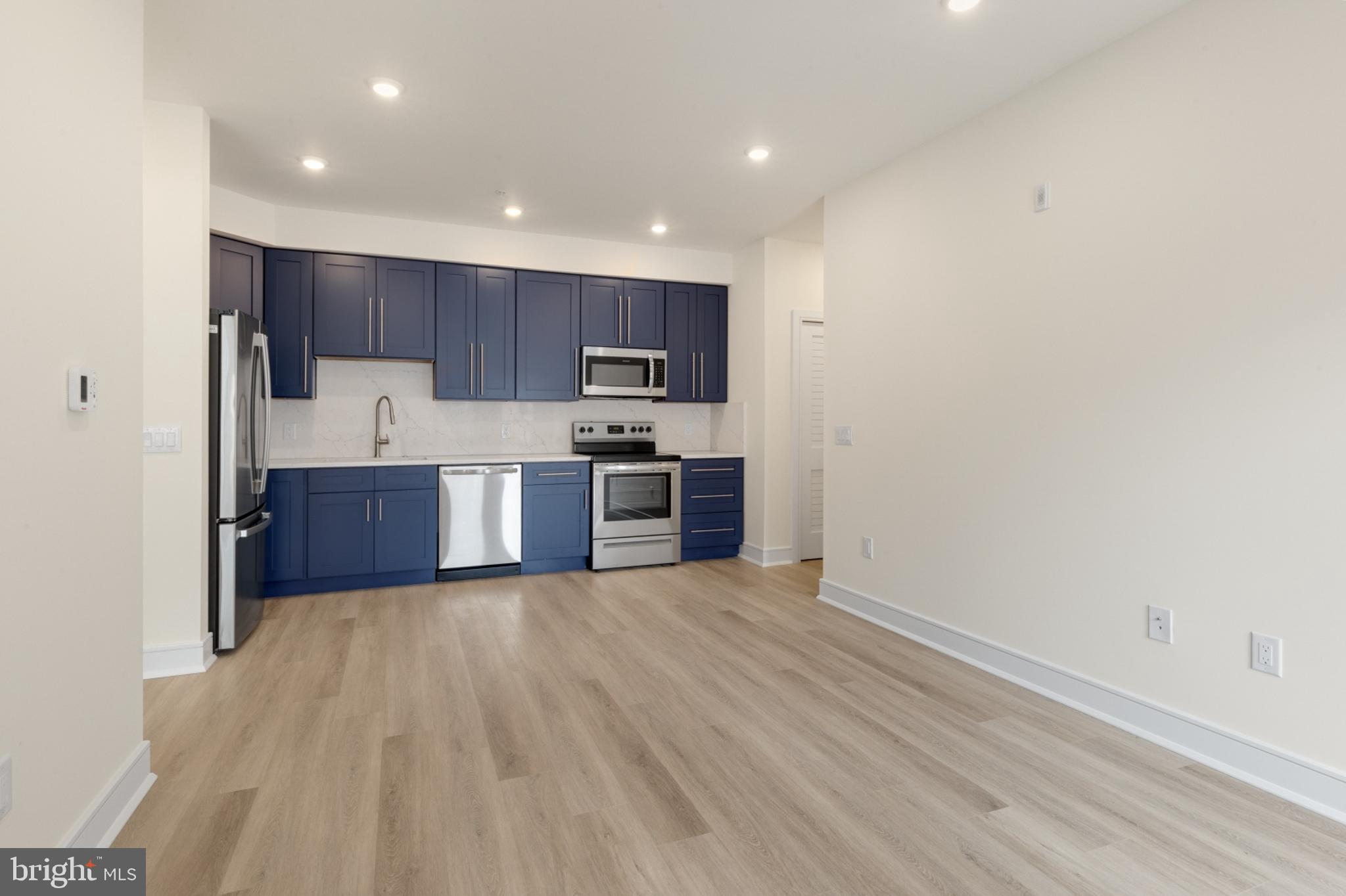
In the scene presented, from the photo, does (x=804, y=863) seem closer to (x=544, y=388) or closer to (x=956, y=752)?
(x=956, y=752)

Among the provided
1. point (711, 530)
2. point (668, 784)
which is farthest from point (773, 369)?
point (668, 784)

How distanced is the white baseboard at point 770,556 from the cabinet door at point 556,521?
1.43 m

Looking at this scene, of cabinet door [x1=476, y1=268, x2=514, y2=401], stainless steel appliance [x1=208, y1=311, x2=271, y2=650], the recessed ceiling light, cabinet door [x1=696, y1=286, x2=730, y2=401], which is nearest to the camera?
the recessed ceiling light

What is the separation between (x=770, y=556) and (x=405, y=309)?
11.5 ft

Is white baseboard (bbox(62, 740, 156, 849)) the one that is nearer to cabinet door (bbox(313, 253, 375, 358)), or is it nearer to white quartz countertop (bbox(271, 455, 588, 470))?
white quartz countertop (bbox(271, 455, 588, 470))

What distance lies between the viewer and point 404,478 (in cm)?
457

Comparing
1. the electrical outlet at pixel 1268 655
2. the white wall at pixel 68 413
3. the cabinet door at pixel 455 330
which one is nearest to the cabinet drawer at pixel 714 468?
the cabinet door at pixel 455 330

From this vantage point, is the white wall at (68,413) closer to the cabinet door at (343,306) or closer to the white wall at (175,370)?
the white wall at (175,370)

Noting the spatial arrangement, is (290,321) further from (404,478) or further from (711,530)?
(711,530)

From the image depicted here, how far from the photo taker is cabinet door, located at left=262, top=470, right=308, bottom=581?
423cm

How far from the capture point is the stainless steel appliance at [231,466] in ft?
10.5

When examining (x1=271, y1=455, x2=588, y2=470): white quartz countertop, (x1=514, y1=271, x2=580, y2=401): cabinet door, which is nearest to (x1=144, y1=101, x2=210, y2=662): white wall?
(x1=271, y1=455, x2=588, y2=470): white quartz countertop

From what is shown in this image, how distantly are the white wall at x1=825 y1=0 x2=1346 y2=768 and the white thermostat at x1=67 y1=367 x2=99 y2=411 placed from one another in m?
3.40

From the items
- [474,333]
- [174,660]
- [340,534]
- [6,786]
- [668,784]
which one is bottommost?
[668,784]
